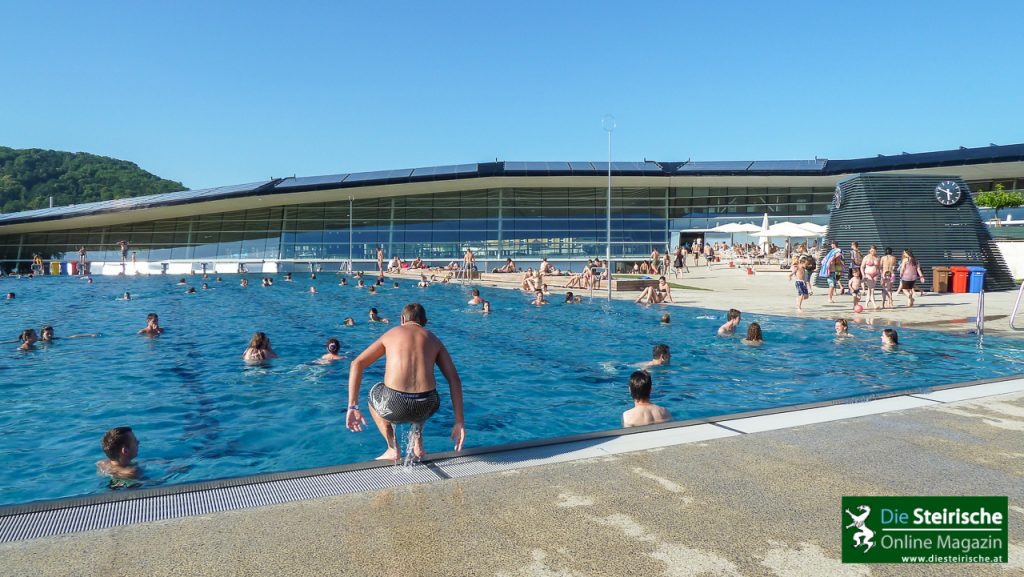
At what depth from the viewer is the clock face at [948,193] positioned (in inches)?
820

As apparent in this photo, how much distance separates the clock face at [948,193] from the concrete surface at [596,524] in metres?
19.9

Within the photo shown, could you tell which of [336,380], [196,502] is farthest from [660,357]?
[196,502]

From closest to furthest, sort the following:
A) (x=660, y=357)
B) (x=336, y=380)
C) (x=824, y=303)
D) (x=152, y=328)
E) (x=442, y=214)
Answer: (x=336, y=380)
(x=660, y=357)
(x=152, y=328)
(x=824, y=303)
(x=442, y=214)

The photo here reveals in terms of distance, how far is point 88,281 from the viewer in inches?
1350

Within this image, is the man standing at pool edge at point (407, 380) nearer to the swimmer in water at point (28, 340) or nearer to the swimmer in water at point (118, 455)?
the swimmer in water at point (118, 455)

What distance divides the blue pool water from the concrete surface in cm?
316

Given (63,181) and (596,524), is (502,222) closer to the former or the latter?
(596,524)

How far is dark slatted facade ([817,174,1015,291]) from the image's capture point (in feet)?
67.8

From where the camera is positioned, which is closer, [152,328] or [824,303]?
[152,328]

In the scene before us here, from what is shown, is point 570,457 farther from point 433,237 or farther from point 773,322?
point 433,237

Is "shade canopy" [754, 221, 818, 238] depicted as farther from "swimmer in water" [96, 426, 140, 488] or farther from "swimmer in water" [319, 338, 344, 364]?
"swimmer in water" [96, 426, 140, 488]
